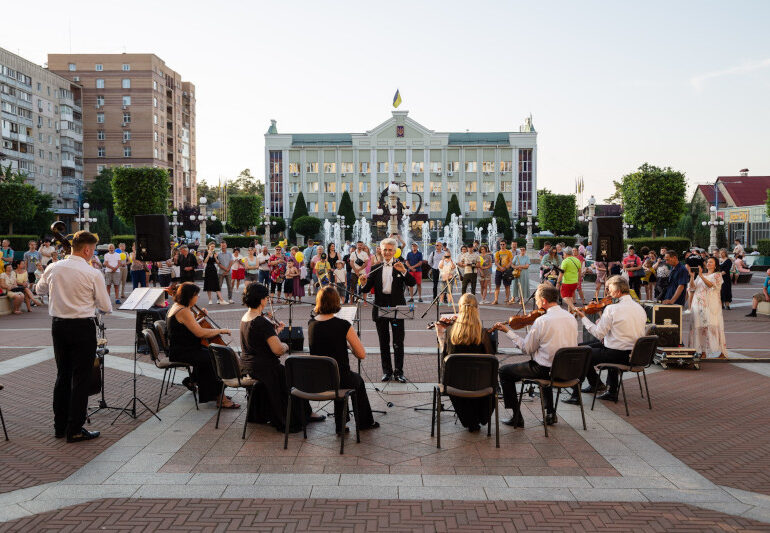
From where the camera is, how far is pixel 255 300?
261 inches

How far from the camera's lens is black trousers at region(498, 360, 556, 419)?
677cm

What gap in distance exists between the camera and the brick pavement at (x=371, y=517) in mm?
4449

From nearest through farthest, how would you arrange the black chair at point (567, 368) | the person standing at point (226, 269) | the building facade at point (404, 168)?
the black chair at point (567, 368) < the person standing at point (226, 269) < the building facade at point (404, 168)

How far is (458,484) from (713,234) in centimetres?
3077

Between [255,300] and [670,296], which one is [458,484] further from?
[670,296]

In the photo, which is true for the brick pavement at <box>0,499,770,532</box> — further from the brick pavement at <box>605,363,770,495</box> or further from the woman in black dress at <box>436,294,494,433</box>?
the woman in black dress at <box>436,294,494,433</box>

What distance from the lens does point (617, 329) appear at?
771cm

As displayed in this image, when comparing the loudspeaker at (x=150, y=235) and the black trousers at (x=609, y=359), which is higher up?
the loudspeaker at (x=150, y=235)

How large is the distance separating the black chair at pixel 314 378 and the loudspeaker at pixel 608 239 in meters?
7.64

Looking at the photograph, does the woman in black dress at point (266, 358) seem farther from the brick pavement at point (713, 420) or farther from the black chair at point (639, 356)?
the brick pavement at point (713, 420)

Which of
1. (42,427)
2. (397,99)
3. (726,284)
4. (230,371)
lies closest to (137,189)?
(726,284)

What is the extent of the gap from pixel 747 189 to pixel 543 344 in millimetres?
71199

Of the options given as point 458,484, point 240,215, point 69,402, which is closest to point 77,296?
point 69,402

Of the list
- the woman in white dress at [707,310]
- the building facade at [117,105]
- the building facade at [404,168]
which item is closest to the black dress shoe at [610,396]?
the woman in white dress at [707,310]
